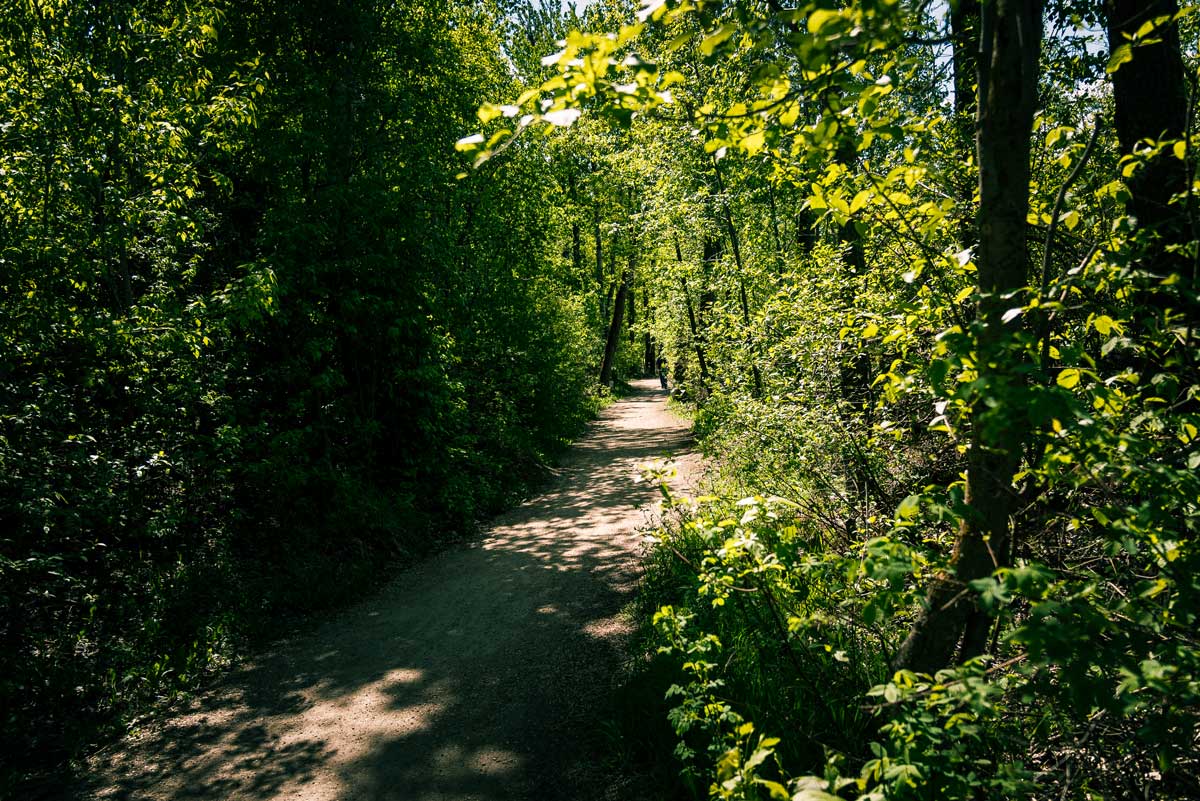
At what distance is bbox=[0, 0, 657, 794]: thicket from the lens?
207 inches

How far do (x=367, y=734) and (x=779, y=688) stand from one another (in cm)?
322

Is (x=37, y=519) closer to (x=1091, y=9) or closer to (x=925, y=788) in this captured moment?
(x=925, y=788)

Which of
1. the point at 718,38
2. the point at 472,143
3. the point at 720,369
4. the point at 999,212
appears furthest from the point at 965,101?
the point at 720,369

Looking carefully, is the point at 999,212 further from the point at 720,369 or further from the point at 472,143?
the point at 720,369

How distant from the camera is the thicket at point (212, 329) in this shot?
5.27m

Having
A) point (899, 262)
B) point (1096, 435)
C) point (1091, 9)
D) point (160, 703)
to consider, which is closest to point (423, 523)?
point (160, 703)

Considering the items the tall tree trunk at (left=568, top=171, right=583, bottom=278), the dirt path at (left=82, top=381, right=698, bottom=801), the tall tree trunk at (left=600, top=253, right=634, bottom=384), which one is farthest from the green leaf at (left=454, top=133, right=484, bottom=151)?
the tall tree trunk at (left=600, top=253, right=634, bottom=384)

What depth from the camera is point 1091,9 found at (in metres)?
5.06

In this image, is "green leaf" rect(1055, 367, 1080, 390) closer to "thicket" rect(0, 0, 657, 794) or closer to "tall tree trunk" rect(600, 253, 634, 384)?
"thicket" rect(0, 0, 657, 794)

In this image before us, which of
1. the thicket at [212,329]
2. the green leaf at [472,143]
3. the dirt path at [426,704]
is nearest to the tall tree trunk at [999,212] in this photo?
the green leaf at [472,143]

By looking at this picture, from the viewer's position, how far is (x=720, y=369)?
1110cm

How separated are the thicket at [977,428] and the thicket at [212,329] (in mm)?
5108

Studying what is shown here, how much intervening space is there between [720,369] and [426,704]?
7768 mm

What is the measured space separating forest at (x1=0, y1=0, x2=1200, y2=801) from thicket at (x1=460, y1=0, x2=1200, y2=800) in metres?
0.03
